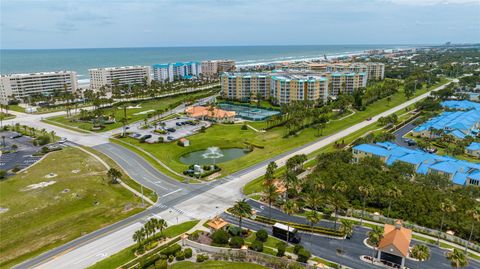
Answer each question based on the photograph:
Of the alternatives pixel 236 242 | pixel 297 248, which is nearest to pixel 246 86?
pixel 236 242

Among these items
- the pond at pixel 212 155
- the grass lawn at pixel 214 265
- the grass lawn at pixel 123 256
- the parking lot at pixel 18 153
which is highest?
the parking lot at pixel 18 153

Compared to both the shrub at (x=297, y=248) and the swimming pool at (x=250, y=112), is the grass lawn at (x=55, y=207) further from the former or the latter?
the swimming pool at (x=250, y=112)

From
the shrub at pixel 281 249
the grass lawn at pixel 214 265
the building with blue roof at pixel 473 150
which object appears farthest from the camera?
the building with blue roof at pixel 473 150

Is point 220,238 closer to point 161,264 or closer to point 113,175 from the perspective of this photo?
point 161,264

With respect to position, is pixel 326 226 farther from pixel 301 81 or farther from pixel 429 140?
pixel 301 81

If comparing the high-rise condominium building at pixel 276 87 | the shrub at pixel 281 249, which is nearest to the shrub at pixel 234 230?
the shrub at pixel 281 249

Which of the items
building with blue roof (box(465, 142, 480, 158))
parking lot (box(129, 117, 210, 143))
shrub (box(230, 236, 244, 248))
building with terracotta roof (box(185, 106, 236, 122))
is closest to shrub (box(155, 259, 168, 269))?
shrub (box(230, 236, 244, 248))

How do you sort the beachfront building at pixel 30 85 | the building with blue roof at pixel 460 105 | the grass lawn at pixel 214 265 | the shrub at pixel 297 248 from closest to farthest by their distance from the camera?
the grass lawn at pixel 214 265
the shrub at pixel 297 248
the building with blue roof at pixel 460 105
the beachfront building at pixel 30 85
